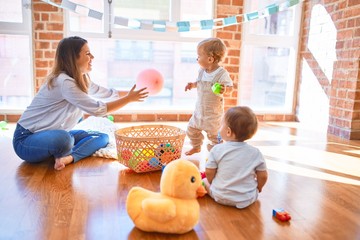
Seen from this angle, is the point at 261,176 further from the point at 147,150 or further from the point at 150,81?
the point at 150,81

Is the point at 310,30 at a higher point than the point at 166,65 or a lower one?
higher

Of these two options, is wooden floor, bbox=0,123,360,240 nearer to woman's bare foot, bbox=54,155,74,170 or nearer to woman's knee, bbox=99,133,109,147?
woman's bare foot, bbox=54,155,74,170

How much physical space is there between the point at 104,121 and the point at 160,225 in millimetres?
1688

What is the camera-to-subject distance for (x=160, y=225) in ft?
3.23

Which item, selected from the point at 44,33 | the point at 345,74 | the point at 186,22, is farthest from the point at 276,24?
the point at 44,33

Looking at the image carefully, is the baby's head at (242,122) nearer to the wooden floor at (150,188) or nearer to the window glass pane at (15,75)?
the wooden floor at (150,188)

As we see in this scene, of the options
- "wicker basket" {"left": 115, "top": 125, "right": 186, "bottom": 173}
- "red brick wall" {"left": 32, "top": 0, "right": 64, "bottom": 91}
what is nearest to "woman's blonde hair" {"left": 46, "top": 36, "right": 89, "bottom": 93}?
"wicker basket" {"left": 115, "top": 125, "right": 186, "bottom": 173}

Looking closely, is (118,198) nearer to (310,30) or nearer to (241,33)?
(241,33)

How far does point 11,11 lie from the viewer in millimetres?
2781

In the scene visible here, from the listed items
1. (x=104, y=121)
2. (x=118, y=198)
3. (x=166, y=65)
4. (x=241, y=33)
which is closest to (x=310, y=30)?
(x=241, y=33)

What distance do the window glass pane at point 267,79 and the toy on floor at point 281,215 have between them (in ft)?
7.42

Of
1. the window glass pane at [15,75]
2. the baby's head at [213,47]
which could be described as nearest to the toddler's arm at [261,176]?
the baby's head at [213,47]

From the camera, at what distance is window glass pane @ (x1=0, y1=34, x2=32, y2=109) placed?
2.88m

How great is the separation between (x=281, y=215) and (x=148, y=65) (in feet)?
7.71
